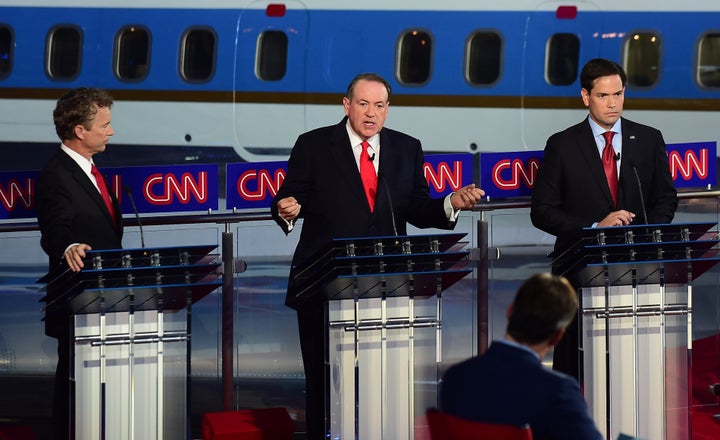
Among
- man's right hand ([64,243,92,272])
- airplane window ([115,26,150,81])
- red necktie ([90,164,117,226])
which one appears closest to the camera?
man's right hand ([64,243,92,272])

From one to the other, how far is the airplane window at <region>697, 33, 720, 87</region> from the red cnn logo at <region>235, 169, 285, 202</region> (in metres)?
5.84

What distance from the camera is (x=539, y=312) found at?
4.60 m

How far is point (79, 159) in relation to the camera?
6934mm

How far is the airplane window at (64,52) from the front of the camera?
15445 mm

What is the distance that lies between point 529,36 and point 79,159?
799 centimetres

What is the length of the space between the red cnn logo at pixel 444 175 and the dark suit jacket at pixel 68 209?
269cm

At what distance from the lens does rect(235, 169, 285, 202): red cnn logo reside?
9.14 m

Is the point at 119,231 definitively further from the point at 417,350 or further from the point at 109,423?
the point at 417,350

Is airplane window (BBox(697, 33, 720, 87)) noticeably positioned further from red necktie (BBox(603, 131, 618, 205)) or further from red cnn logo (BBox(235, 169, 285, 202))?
red necktie (BBox(603, 131, 618, 205))

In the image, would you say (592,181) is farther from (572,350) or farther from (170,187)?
(170,187)

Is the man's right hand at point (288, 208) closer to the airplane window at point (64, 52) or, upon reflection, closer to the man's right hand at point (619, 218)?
the man's right hand at point (619, 218)

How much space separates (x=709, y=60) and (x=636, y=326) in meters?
7.67

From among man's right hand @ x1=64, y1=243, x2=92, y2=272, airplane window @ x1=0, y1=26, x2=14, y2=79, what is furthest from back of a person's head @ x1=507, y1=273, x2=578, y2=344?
airplane window @ x1=0, y1=26, x2=14, y2=79

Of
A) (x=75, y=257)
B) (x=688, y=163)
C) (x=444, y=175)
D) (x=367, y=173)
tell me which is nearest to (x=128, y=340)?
(x=75, y=257)
